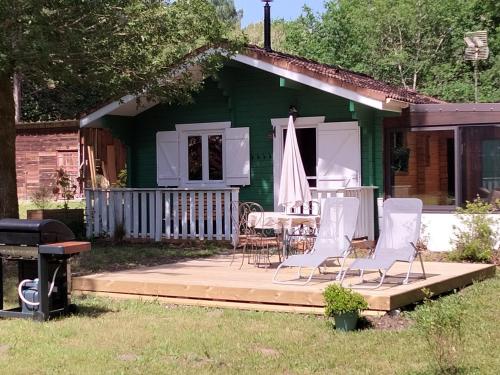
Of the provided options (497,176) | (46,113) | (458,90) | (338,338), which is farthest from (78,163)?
(338,338)

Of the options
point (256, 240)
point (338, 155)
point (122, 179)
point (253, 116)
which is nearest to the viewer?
point (256, 240)

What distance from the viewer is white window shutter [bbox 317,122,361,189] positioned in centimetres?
1252

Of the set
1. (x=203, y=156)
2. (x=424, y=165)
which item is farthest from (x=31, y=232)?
(x=203, y=156)

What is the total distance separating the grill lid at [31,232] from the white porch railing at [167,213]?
5574 mm

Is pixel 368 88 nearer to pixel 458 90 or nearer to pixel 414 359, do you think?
pixel 414 359

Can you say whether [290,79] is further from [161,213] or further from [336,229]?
[336,229]

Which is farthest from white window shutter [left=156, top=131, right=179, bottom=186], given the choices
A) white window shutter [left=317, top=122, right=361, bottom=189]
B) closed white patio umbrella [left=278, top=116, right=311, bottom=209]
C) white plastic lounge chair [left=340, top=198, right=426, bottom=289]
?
white plastic lounge chair [left=340, top=198, right=426, bottom=289]

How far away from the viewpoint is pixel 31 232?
264 inches

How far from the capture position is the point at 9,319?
22.7 feet

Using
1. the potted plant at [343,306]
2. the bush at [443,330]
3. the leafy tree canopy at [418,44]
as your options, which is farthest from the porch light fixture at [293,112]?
the leafy tree canopy at [418,44]

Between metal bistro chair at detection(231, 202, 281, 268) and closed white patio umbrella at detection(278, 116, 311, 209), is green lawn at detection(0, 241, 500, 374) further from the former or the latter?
closed white patio umbrella at detection(278, 116, 311, 209)

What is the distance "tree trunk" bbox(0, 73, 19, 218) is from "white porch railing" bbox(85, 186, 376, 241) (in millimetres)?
2890

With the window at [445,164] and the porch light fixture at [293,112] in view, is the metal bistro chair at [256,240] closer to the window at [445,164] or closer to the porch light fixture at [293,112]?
the porch light fixture at [293,112]

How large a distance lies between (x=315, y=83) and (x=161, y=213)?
3.71 meters
